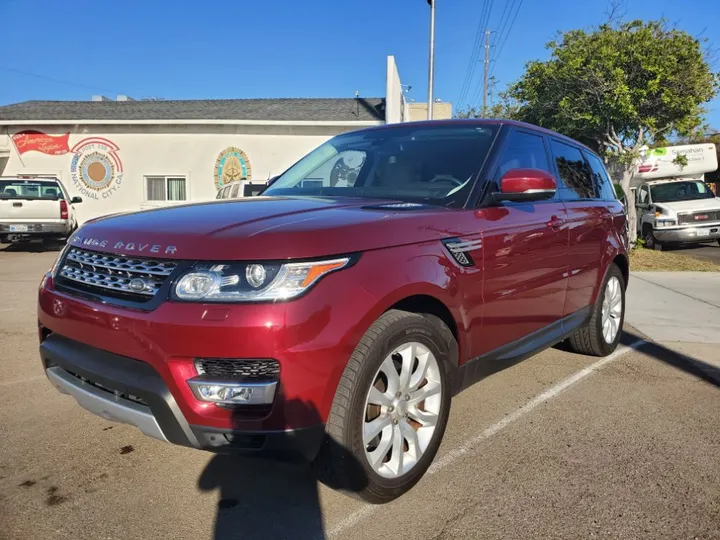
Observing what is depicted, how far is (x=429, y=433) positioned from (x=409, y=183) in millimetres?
1511

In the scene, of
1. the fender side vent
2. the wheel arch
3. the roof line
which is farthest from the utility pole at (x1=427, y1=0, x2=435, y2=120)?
the fender side vent

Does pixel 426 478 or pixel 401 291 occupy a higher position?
pixel 401 291

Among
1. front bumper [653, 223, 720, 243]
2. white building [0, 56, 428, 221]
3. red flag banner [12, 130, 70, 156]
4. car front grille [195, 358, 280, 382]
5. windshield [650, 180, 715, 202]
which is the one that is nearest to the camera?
car front grille [195, 358, 280, 382]

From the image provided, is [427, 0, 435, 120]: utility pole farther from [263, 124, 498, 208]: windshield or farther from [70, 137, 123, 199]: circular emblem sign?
[263, 124, 498, 208]: windshield

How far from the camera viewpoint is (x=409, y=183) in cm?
339

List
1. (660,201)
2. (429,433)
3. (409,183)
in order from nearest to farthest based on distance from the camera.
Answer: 1. (429,433)
2. (409,183)
3. (660,201)

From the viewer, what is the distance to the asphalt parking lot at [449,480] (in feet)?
7.78

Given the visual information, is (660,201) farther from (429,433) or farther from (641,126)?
(429,433)

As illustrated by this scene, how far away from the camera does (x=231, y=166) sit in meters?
17.4

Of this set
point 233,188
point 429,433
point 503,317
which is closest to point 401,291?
point 429,433

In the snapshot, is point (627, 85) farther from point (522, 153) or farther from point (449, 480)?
point (449, 480)

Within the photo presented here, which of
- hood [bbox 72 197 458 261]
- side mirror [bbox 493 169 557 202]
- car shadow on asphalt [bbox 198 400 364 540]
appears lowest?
car shadow on asphalt [bbox 198 400 364 540]

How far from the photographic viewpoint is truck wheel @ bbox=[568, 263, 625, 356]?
469cm

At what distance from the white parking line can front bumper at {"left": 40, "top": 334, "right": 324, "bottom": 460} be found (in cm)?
49
